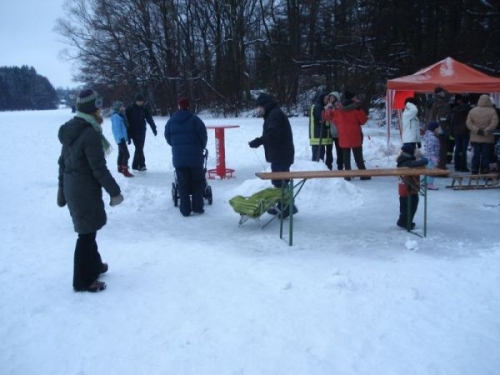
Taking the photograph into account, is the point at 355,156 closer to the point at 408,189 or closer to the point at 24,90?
the point at 408,189

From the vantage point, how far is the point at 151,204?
7953mm

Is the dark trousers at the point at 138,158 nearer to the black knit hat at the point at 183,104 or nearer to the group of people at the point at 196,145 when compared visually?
the group of people at the point at 196,145

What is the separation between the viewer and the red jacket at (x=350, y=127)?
943cm

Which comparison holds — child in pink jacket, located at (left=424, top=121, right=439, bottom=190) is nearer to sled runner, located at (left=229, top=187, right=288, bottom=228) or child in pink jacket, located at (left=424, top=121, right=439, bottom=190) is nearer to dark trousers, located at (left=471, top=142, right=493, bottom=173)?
dark trousers, located at (left=471, top=142, right=493, bottom=173)

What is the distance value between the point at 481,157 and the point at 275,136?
548 centimetres

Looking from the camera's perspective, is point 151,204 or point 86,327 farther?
point 151,204

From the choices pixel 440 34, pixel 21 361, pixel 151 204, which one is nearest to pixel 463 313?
pixel 21 361

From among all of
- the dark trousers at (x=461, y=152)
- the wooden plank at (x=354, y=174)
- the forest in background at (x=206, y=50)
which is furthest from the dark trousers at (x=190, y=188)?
the forest in background at (x=206, y=50)

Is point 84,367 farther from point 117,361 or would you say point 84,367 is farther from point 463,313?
point 463,313

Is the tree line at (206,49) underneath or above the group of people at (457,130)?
above

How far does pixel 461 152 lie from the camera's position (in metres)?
10.5

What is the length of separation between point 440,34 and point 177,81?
21.3 meters

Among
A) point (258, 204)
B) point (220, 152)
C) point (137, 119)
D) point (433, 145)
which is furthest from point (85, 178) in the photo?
point (433, 145)

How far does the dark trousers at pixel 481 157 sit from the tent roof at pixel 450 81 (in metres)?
1.64
